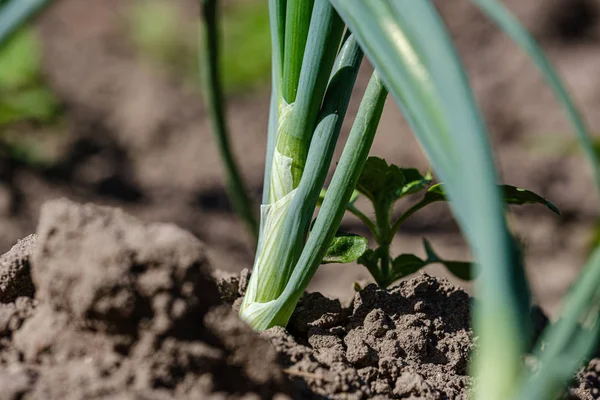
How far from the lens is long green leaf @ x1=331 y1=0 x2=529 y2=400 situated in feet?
1.26

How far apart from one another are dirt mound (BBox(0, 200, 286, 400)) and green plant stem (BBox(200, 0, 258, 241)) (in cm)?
63

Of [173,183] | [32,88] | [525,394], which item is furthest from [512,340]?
[32,88]

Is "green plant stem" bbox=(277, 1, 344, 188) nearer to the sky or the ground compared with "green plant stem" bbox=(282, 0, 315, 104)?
nearer to the ground

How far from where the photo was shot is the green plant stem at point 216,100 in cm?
120

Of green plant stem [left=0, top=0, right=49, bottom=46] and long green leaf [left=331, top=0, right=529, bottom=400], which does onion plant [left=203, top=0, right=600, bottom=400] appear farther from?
green plant stem [left=0, top=0, right=49, bottom=46]

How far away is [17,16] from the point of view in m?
0.47

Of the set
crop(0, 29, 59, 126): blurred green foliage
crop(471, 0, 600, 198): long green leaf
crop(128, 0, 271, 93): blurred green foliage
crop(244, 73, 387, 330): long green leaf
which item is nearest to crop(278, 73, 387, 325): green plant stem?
crop(244, 73, 387, 330): long green leaf

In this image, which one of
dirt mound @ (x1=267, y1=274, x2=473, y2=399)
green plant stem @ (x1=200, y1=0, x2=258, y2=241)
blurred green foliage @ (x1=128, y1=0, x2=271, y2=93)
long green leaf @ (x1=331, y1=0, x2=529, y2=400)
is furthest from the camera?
blurred green foliage @ (x1=128, y1=0, x2=271, y2=93)

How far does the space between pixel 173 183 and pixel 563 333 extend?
2.28m

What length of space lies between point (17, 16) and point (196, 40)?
2.80 metres

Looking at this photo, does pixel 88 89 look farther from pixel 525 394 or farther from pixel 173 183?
pixel 525 394

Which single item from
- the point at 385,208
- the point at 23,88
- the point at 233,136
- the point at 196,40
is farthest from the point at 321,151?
the point at 196,40

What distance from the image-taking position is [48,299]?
61 centimetres

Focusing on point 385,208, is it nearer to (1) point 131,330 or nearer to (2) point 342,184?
(2) point 342,184
